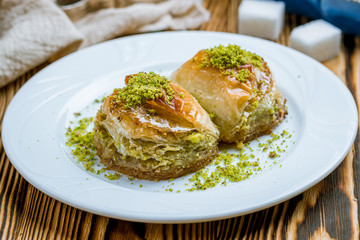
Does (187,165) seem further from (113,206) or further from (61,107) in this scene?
(61,107)

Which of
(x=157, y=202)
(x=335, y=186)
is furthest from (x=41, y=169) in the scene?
(x=335, y=186)

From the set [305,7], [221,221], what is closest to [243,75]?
[221,221]

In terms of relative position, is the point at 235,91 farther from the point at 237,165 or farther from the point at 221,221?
the point at 221,221

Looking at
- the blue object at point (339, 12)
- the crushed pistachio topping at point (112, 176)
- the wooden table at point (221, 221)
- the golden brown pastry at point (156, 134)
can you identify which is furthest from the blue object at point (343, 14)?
the crushed pistachio topping at point (112, 176)

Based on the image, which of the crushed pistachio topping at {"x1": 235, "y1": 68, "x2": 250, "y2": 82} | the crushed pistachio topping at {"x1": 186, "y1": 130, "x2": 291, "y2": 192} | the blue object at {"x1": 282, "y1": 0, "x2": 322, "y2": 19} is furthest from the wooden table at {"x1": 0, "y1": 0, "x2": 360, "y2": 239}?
the blue object at {"x1": 282, "y1": 0, "x2": 322, "y2": 19}

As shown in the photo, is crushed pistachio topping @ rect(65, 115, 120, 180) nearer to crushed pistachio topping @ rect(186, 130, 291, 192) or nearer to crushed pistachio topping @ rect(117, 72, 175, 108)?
crushed pistachio topping @ rect(117, 72, 175, 108)

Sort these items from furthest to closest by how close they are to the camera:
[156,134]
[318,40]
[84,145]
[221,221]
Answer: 1. [318,40]
2. [84,145]
3. [156,134]
4. [221,221]
